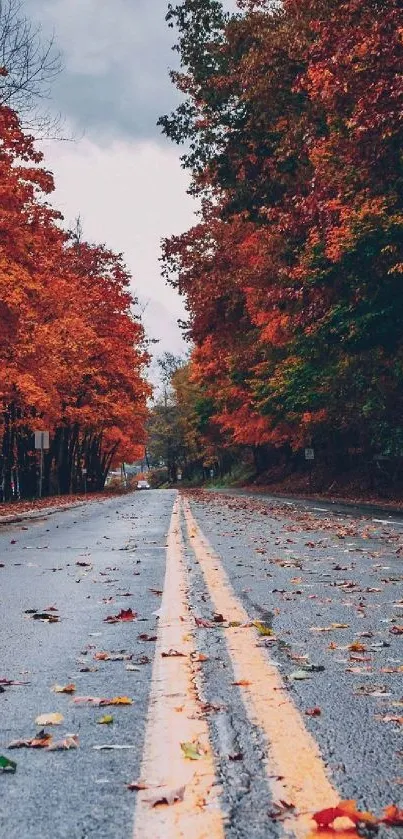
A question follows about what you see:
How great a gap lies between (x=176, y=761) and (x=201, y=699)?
0.76 m

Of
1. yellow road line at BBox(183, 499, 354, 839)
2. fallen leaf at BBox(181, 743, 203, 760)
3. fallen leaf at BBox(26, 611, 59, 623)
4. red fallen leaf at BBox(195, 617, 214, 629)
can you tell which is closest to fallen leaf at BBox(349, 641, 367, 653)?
yellow road line at BBox(183, 499, 354, 839)

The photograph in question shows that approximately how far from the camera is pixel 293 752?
8.35ft

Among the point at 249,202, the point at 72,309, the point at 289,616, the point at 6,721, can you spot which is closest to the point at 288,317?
the point at 249,202

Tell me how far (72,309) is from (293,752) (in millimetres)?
31764

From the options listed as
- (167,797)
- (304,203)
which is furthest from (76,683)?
(304,203)

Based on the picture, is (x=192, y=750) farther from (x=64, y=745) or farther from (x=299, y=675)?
(x=299, y=675)

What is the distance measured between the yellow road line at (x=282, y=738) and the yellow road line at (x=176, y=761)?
0.57 feet

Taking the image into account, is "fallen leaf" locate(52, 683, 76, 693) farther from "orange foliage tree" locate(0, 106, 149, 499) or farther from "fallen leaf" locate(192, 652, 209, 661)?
"orange foliage tree" locate(0, 106, 149, 499)

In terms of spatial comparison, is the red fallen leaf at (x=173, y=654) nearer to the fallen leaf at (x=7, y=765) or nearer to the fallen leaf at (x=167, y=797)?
the fallen leaf at (x=7, y=765)

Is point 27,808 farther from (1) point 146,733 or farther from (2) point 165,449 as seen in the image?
(2) point 165,449

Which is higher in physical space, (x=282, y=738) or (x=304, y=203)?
(x=304, y=203)

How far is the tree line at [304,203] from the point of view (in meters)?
16.4

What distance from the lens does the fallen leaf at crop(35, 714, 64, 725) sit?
9.95 ft

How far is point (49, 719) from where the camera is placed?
10.1 feet
